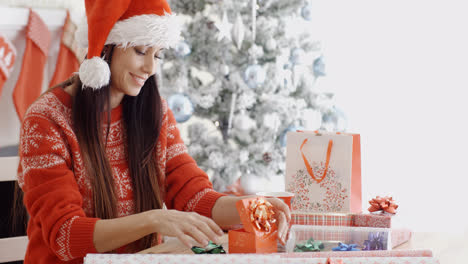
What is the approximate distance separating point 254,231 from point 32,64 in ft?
8.05

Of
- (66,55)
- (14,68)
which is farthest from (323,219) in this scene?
(14,68)

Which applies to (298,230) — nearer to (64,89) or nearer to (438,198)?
(64,89)

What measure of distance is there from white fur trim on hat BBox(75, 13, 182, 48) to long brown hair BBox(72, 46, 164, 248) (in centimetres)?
8

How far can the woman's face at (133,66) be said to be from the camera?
60.0 inches

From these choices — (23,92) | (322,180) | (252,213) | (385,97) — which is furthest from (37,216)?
(385,97)

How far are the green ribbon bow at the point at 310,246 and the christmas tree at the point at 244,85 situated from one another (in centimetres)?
205

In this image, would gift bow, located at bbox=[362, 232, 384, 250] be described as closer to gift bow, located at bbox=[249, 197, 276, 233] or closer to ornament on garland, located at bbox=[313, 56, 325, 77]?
gift bow, located at bbox=[249, 197, 276, 233]

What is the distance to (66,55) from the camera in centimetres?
328

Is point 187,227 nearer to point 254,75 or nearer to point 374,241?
point 374,241

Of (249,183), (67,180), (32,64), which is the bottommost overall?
(249,183)

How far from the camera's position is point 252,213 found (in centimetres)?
122

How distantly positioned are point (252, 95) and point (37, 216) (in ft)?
6.79

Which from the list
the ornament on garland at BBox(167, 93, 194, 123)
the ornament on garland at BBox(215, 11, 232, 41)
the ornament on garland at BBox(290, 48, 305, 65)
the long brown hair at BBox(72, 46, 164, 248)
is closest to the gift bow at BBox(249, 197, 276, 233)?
the long brown hair at BBox(72, 46, 164, 248)

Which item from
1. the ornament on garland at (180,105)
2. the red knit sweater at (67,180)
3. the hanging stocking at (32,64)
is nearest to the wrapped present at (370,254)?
the red knit sweater at (67,180)
